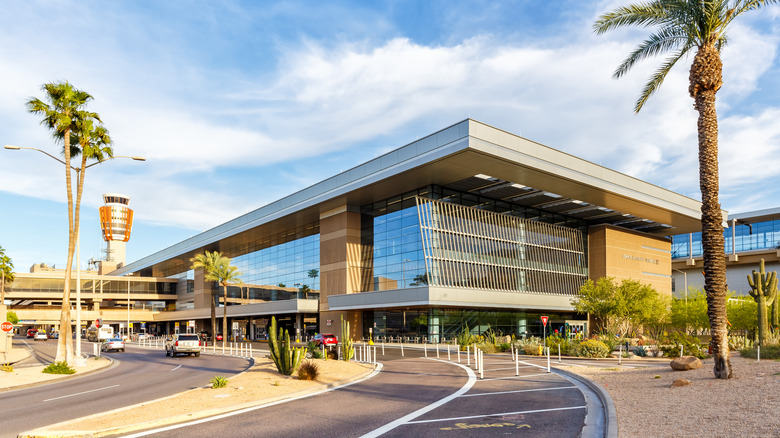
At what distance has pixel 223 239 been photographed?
80.5 m

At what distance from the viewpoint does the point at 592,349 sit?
3309 centimetres

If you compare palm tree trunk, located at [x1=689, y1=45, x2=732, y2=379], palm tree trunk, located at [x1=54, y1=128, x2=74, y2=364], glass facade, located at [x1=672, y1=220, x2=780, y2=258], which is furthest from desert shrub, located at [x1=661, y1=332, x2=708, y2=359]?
glass facade, located at [x1=672, y1=220, x2=780, y2=258]

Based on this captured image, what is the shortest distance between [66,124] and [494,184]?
36.5 meters

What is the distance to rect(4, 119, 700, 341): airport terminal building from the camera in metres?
50.0

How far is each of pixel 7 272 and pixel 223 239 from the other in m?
26.4

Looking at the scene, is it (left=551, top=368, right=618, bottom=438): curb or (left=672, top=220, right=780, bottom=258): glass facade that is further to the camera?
(left=672, top=220, right=780, bottom=258): glass facade

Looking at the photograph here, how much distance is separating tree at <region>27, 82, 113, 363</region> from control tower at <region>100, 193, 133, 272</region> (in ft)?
565

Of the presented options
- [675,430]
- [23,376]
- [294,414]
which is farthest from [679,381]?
[23,376]

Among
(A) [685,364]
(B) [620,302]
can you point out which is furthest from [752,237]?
(A) [685,364]

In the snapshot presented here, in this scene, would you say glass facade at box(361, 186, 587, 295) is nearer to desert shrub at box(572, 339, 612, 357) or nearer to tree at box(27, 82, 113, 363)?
desert shrub at box(572, 339, 612, 357)

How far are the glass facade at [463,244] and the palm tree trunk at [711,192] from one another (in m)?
35.7

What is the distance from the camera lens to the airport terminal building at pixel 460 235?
1970 inches

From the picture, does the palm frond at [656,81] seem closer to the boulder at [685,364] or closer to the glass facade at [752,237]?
the boulder at [685,364]

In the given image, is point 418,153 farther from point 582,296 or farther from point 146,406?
point 146,406
